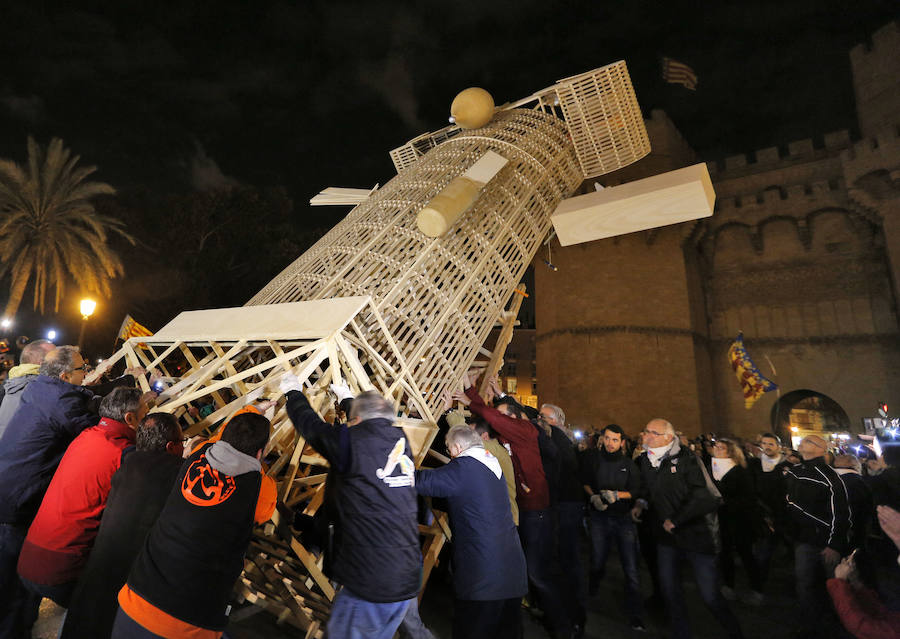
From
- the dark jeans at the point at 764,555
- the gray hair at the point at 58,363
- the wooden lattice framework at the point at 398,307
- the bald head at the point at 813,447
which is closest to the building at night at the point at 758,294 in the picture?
the dark jeans at the point at 764,555

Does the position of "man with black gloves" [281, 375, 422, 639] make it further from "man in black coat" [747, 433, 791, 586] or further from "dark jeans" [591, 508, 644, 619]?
"man in black coat" [747, 433, 791, 586]

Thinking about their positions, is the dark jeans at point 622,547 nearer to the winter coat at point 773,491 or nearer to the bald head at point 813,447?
the bald head at point 813,447

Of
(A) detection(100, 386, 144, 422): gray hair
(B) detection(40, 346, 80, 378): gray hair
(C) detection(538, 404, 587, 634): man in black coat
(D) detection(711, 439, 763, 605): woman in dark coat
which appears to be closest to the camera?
(A) detection(100, 386, 144, 422): gray hair

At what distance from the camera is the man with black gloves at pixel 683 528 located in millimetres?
3119

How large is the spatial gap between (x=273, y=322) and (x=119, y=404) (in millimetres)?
1001

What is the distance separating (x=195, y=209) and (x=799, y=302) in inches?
862

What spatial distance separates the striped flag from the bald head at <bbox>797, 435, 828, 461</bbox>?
17069 mm

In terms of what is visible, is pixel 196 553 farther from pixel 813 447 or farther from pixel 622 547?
pixel 813 447

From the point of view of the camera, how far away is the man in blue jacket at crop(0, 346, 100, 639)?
251cm

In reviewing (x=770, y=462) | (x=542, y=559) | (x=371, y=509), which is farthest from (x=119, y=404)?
(x=770, y=462)

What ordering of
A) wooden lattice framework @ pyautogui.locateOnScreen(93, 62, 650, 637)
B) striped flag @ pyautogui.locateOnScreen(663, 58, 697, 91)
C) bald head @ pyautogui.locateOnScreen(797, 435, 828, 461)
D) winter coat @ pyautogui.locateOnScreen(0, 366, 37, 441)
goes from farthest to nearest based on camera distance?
striped flag @ pyautogui.locateOnScreen(663, 58, 697, 91) → bald head @ pyautogui.locateOnScreen(797, 435, 828, 461) → winter coat @ pyautogui.locateOnScreen(0, 366, 37, 441) → wooden lattice framework @ pyautogui.locateOnScreen(93, 62, 650, 637)

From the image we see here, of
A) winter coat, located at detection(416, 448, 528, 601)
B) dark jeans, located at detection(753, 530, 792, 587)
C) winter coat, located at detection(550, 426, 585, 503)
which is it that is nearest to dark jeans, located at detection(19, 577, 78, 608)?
winter coat, located at detection(416, 448, 528, 601)

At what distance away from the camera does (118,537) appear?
2076 mm

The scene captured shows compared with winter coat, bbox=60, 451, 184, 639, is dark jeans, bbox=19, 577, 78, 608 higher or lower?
lower
